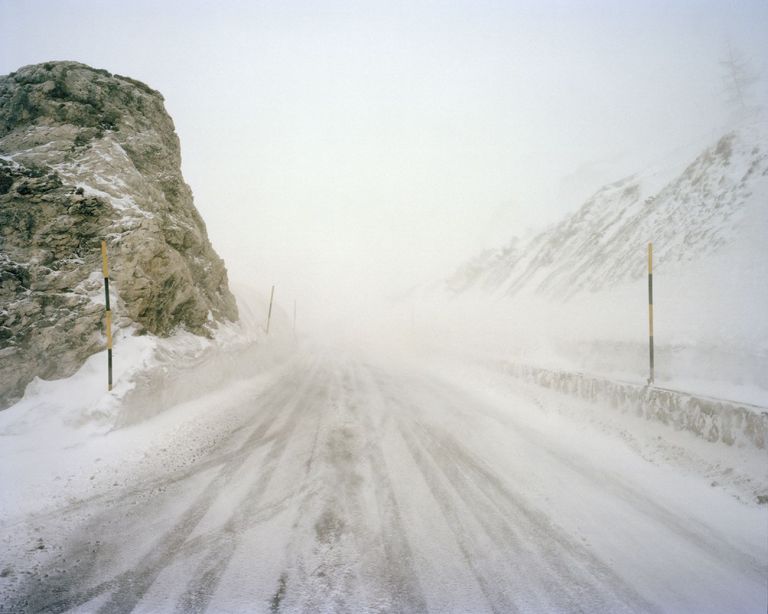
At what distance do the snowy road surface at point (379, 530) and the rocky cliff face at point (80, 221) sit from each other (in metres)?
3.12

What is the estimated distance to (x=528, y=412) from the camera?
28.9 ft

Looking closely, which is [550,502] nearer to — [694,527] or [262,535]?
[694,527]

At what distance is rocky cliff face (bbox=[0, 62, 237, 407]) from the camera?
7.33 meters

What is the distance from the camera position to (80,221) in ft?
28.5

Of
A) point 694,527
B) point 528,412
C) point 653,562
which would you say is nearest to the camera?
point 653,562

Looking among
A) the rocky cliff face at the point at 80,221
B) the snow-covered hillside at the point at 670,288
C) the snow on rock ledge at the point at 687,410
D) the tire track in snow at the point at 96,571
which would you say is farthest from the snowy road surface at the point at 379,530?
the snow-covered hillside at the point at 670,288

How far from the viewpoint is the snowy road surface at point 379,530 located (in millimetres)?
2770

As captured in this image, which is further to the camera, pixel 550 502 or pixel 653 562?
pixel 550 502

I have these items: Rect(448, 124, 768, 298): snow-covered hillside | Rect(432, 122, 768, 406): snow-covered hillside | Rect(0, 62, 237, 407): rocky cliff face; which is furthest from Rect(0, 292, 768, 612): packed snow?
Rect(448, 124, 768, 298): snow-covered hillside

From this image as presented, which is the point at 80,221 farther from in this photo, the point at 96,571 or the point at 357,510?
the point at 357,510

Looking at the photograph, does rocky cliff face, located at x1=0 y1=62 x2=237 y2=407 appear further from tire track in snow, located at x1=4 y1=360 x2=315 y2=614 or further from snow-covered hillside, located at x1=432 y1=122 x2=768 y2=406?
snow-covered hillside, located at x1=432 y1=122 x2=768 y2=406

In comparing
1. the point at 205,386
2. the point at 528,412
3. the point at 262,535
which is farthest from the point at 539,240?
the point at 262,535

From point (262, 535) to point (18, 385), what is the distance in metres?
6.63

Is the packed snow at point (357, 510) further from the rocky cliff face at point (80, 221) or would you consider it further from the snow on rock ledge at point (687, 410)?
the rocky cliff face at point (80, 221)
